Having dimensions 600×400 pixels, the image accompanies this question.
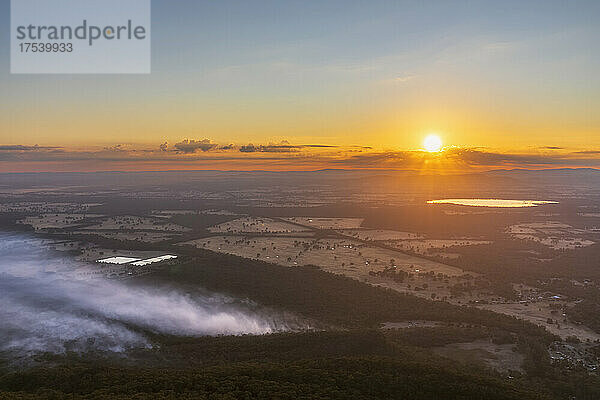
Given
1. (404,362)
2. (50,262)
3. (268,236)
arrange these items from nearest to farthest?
(404,362), (50,262), (268,236)

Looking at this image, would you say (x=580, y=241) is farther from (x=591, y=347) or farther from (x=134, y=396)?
(x=134, y=396)

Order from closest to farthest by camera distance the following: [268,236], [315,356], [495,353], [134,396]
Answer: [134,396] → [315,356] → [495,353] → [268,236]

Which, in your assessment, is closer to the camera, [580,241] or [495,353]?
[495,353]

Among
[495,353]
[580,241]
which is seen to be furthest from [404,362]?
[580,241]

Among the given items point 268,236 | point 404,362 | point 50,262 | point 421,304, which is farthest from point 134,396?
point 268,236

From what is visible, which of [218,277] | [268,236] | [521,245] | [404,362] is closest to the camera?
[404,362]

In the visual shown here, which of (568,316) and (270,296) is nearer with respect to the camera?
(568,316)

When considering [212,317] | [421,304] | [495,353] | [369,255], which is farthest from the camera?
[369,255]

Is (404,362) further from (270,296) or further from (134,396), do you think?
(270,296)
